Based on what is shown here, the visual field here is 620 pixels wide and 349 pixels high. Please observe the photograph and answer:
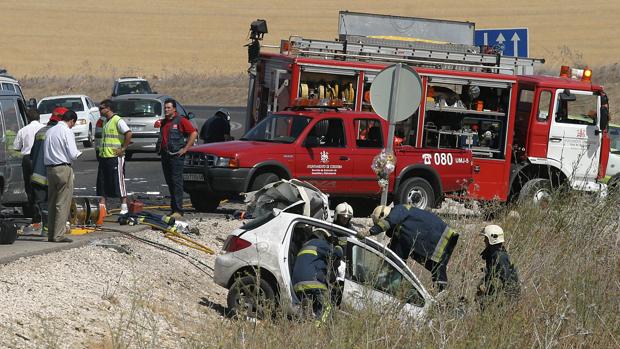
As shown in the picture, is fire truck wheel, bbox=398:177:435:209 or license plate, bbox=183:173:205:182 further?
fire truck wheel, bbox=398:177:435:209

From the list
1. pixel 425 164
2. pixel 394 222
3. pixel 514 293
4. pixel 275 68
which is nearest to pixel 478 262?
pixel 394 222

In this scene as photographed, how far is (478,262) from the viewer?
12.6m

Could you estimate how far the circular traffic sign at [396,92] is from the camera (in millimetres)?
14055

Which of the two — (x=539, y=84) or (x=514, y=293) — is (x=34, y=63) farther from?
(x=514, y=293)

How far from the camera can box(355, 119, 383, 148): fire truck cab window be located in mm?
19344

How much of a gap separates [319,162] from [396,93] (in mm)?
4848

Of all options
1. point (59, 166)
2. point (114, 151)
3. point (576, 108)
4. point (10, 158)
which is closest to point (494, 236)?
point (59, 166)

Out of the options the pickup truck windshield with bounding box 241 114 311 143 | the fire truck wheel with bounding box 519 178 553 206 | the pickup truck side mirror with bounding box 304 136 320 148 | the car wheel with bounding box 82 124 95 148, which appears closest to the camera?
the pickup truck side mirror with bounding box 304 136 320 148

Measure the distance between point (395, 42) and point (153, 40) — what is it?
2532 inches

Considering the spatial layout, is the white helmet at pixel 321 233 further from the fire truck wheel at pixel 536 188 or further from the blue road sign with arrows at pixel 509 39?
the blue road sign with arrows at pixel 509 39

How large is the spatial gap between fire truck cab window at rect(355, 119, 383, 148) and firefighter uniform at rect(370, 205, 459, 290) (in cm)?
703

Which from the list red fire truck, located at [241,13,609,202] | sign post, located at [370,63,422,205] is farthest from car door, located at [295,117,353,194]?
sign post, located at [370,63,422,205]

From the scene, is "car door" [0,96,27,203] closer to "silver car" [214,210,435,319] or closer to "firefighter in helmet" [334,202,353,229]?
"silver car" [214,210,435,319]

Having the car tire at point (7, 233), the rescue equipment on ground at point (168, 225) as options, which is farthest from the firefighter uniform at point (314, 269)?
the rescue equipment on ground at point (168, 225)
